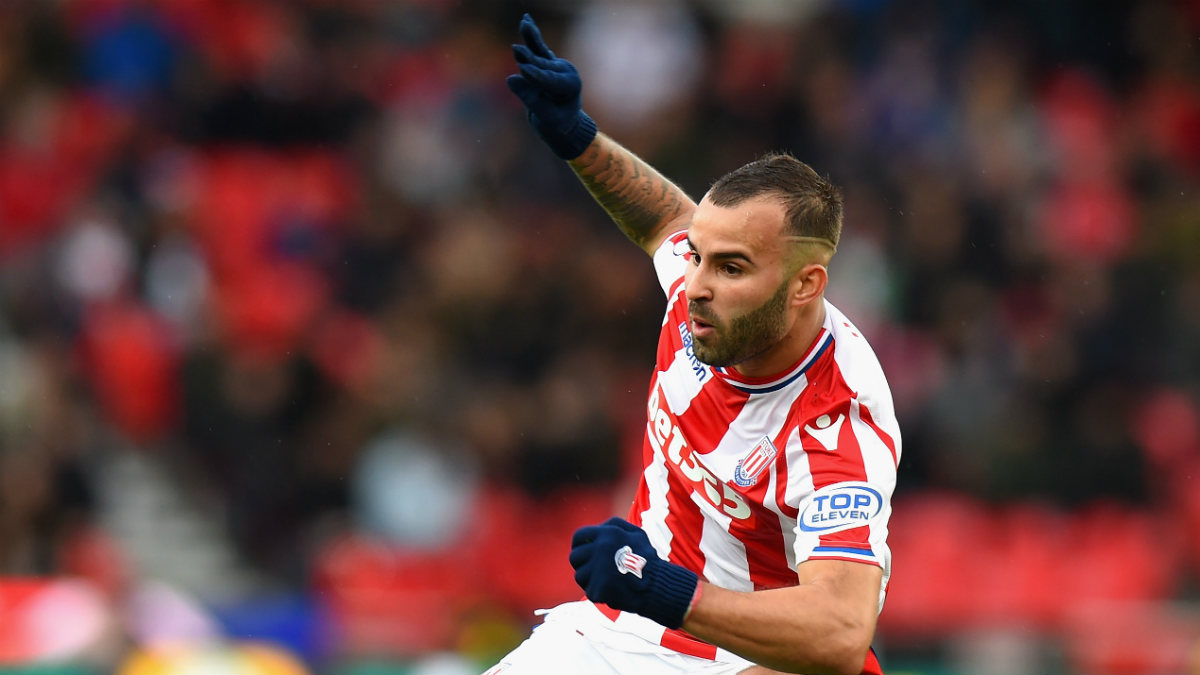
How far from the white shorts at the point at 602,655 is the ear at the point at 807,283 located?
1103 millimetres

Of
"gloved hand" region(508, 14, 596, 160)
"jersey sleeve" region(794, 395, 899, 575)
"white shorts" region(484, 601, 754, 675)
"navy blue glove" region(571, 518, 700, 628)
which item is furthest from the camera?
"gloved hand" region(508, 14, 596, 160)

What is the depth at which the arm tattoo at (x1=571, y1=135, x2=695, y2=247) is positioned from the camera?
18.5ft

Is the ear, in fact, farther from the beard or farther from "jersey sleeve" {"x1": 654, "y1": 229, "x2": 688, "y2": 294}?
"jersey sleeve" {"x1": 654, "y1": 229, "x2": 688, "y2": 294}

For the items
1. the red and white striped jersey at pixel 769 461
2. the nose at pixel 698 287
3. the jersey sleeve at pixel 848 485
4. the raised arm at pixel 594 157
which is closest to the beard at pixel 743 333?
the nose at pixel 698 287

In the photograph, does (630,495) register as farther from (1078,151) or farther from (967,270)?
Answer: (1078,151)

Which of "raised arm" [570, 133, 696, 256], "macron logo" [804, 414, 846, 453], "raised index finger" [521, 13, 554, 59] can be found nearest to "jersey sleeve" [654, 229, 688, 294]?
"raised arm" [570, 133, 696, 256]

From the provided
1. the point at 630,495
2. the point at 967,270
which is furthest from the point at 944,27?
the point at 630,495

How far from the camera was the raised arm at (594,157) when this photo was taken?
549 cm

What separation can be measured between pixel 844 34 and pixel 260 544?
22.3 feet

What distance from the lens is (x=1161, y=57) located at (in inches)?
579

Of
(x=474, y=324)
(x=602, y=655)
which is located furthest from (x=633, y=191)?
(x=474, y=324)

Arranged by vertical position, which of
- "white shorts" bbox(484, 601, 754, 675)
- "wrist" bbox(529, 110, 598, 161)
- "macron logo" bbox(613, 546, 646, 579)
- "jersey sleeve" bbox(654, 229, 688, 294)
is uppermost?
"wrist" bbox(529, 110, 598, 161)

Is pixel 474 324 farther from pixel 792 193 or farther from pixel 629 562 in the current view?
pixel 629 562

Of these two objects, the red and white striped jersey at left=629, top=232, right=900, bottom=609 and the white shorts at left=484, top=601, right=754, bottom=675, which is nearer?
the red and white striped jersey at left=629, top=232, right=900, bottom=609
